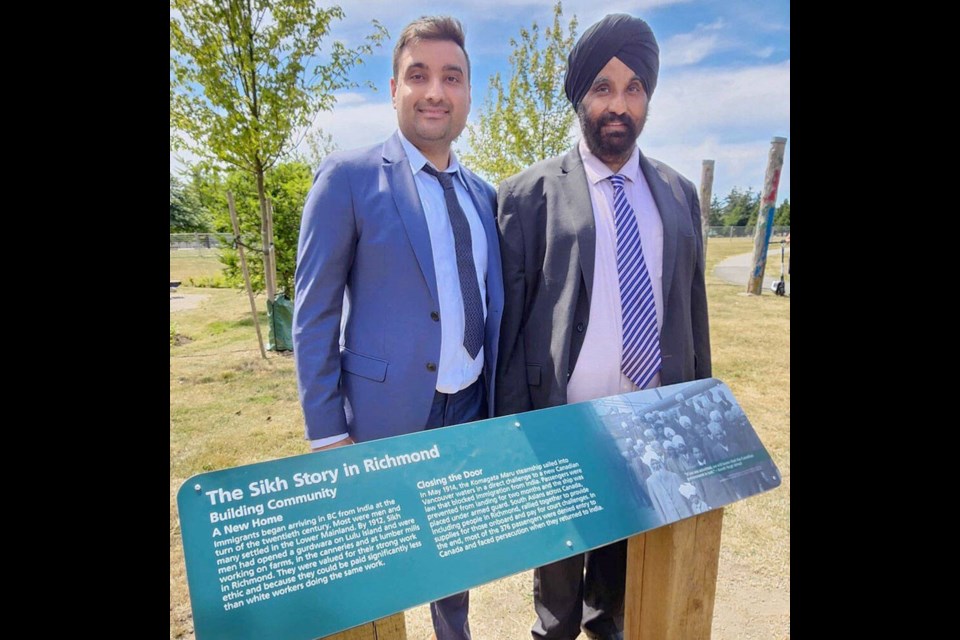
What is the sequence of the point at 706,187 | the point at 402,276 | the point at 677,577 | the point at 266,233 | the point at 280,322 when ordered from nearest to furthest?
1. the point at 677,577
2. the point at 402,276
3. the point at 266,233
4. the point at 280,322
5. the point at 706,187

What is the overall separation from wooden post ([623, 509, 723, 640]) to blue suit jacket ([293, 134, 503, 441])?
0.86 m

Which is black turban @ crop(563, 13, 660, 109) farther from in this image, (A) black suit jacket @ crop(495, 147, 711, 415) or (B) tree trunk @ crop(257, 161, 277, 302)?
(B) tree trunk @ crop(257, 161, 277, 302)

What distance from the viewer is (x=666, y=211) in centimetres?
209

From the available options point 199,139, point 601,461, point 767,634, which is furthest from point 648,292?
point 199,139

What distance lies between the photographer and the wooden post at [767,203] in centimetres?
991

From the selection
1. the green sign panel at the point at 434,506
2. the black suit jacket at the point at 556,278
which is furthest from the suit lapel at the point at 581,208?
the green sign panel at the point at 434,506

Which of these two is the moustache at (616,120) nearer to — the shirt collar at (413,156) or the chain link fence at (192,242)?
the shirt collar at (413,156)

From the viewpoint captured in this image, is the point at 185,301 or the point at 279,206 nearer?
the point at 279,206

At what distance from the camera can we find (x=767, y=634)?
246 centimetres

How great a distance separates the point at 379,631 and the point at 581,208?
152 centimetres

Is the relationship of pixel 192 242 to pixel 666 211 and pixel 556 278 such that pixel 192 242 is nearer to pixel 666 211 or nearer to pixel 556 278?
pixel 556 278

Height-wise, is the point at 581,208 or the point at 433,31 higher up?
the point at 433,31

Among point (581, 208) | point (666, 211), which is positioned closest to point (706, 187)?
point (666, 211)

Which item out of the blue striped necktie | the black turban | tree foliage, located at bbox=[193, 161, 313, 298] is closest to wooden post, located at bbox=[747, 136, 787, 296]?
tree foliage, located at bbox=[193, 161, 313, 298]
